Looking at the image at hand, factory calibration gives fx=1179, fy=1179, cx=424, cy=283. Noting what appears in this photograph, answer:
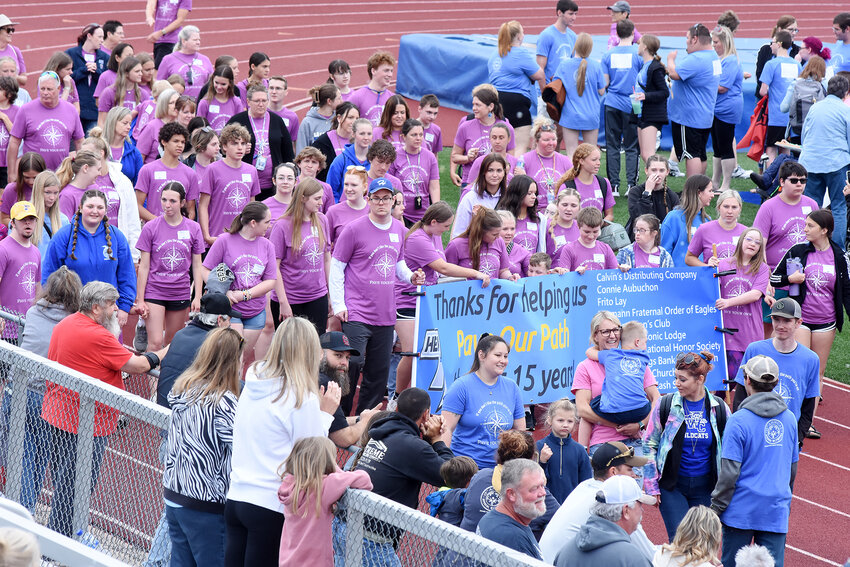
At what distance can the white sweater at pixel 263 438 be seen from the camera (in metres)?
5.17

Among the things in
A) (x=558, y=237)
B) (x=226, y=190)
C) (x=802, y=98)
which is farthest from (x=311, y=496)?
(x=802, y=98)

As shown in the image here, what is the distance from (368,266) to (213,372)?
3663mm

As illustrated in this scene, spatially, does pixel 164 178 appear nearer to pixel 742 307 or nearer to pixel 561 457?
pixel 561 457

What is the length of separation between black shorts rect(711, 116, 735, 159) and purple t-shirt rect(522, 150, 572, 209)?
4481 millimetres

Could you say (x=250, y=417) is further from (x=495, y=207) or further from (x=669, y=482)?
(x=495, y=207)

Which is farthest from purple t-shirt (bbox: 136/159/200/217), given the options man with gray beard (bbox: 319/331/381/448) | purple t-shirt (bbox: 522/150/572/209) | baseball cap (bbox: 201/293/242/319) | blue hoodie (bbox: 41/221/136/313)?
man with gray beard (bbox: 319/331/381/448)

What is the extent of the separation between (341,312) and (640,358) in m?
2.31

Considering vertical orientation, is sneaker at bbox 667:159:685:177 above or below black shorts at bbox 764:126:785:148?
below

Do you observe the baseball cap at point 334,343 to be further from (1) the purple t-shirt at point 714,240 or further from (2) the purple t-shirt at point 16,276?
(1) the purple t-shirt at point 714,240

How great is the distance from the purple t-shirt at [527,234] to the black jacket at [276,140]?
9.81 feet

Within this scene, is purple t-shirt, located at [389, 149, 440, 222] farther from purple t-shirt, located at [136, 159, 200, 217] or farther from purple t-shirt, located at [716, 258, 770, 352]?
purple t-shirt, located at [716, 258, 770, 352]

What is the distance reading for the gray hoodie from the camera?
516cm

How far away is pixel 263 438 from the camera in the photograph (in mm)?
5176

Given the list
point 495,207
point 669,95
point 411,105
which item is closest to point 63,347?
point 495,207
